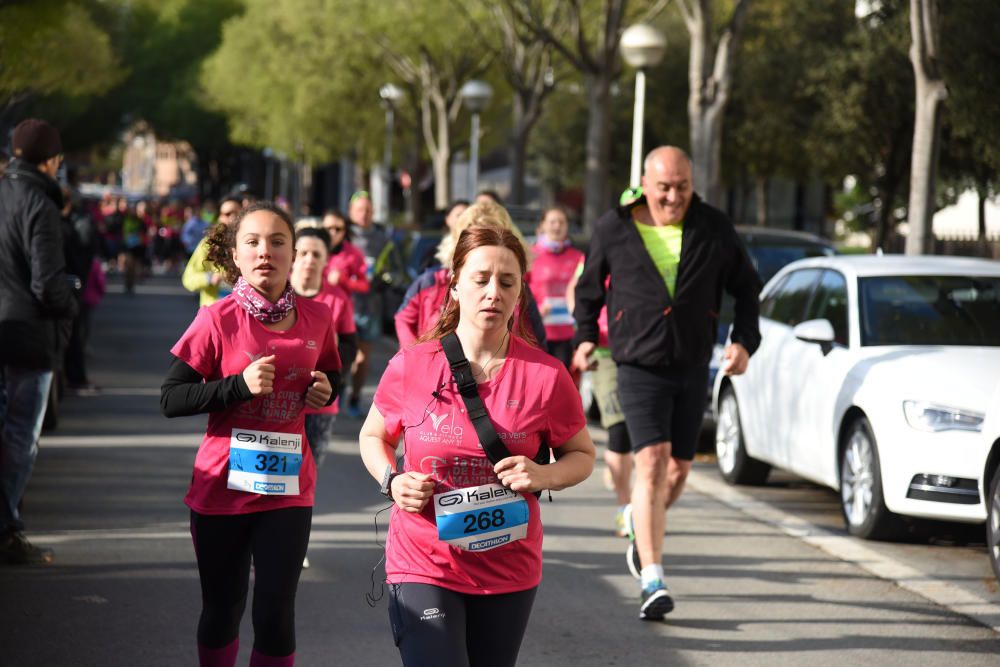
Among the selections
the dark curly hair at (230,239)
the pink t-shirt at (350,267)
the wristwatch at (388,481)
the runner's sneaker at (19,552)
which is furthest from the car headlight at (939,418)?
the pink t-shirt at (350,267)

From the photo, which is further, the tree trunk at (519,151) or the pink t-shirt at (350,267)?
the tree trunk at (519,151)

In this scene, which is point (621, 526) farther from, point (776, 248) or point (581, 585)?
point (776, 248)

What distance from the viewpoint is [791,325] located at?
10.9 meters

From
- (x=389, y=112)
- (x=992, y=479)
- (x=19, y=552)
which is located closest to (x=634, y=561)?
(x=992, y=479)

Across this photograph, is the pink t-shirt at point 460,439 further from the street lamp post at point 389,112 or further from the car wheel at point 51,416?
the street lamp post at point 389,112

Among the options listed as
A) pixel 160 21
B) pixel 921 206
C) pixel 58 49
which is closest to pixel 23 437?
pixel 921 206

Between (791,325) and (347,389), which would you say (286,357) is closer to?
(791,325)

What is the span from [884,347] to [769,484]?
86.0 inches

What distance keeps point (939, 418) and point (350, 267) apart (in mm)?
6236

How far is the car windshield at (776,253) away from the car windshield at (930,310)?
4.99 metres

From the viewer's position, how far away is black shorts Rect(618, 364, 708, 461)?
23.9 ft

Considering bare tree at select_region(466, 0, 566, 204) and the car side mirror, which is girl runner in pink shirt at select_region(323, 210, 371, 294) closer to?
the car side mirror

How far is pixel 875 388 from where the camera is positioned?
9.12 meters

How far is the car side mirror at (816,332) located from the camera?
9.63 m
